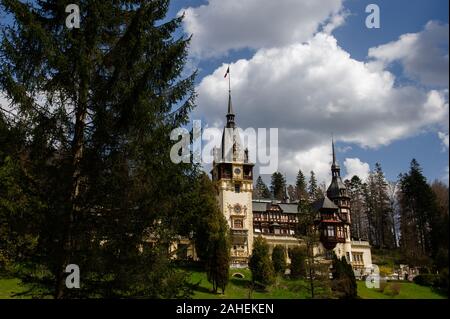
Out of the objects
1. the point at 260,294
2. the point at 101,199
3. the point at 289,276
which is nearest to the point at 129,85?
the point at 101,199

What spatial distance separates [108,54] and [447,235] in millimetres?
10058

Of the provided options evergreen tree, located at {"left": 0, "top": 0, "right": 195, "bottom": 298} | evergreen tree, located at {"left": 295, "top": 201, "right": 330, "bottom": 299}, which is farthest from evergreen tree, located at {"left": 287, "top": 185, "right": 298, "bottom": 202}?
evergreen tree, located at {"left": 0, "top": 0, "right": 195, "bottom": 298}

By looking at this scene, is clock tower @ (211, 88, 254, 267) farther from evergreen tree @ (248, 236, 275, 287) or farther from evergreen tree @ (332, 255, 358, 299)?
evergreen tree @ (332, 255, 358, 299)

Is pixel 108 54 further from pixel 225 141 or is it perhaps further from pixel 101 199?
pixel 225 141

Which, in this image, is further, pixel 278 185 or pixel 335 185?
pixel 278 185

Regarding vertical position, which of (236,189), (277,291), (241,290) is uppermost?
(236,189)

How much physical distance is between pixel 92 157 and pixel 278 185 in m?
99.5

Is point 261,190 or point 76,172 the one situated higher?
point 261,190

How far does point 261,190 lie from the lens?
113 meters

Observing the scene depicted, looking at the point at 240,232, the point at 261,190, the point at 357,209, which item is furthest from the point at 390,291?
the point at 261,190

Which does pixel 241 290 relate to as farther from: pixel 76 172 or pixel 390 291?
pixel 76 172

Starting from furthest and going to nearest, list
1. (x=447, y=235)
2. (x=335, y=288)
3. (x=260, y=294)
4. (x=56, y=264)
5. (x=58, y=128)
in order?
(x=260, y=294), (x=335, y=288), (x=58, y=128), (x=56, y=264), (x=447, y=235)

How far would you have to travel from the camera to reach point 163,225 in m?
12.4

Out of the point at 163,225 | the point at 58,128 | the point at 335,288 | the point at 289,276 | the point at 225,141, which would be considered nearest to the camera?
the point at 58,128
